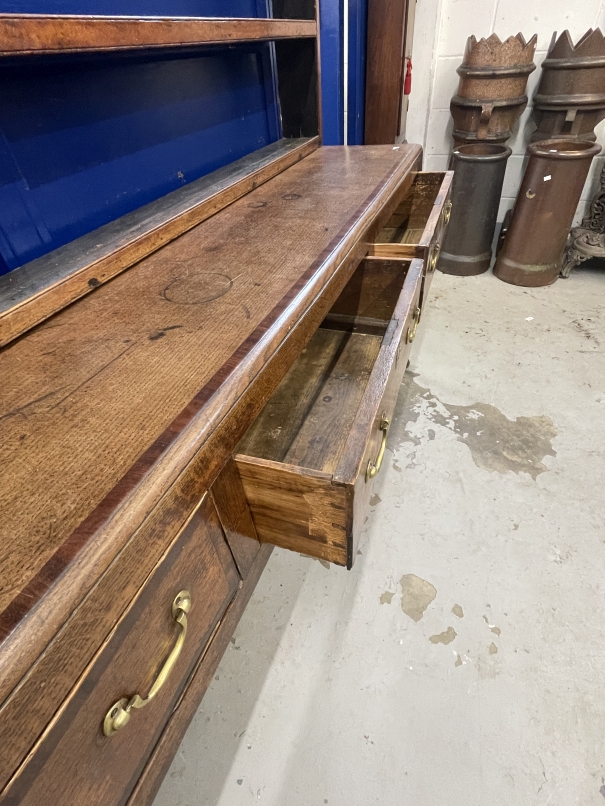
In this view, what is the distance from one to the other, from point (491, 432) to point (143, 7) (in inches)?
59.5

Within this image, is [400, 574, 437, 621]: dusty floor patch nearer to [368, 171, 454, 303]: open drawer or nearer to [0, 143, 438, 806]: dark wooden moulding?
[0, 143, 438, 806]: dark wooden moulding

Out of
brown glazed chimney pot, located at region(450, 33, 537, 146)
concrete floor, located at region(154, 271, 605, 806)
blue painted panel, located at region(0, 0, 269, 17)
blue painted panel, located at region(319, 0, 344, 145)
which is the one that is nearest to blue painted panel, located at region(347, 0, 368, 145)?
blue painted panel, located at region(319, 0, 344, 145)

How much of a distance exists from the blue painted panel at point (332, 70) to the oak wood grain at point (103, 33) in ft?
3.26

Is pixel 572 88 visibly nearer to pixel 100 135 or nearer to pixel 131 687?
pixel 100 135

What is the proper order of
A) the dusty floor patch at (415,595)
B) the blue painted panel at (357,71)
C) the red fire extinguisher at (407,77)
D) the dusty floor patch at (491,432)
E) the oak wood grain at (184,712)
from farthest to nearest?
the red fire extinguisher at (407,77)
the blue painted panel at (357,71)
the dusty floor patch at (491,432)
the dusty floor patch at (415,595)
the oak wood grain at (184,712)

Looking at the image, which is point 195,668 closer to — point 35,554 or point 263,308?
point 35,554

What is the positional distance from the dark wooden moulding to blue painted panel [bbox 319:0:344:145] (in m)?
1.41

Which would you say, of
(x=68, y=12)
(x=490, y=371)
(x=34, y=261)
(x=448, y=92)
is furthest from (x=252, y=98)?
(x=448, y=92)

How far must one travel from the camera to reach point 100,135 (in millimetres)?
820

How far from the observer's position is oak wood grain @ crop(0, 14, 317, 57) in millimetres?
516

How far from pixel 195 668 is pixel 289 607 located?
0.57 m

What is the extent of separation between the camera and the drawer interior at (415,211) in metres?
1.49

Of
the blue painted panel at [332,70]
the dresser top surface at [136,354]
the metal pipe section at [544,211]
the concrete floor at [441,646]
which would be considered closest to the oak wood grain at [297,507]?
the dresser top surface at [136,354]

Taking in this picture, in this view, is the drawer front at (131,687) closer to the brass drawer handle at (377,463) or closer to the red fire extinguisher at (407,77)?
the brass drawer handle at (377,463)
